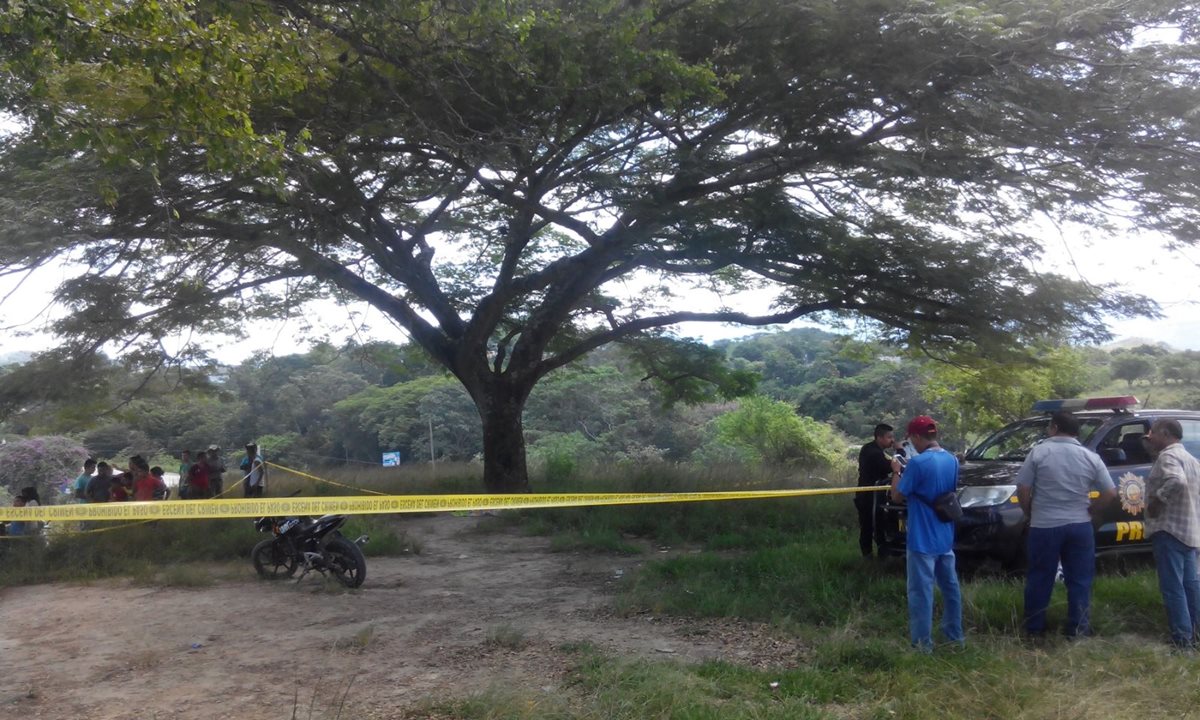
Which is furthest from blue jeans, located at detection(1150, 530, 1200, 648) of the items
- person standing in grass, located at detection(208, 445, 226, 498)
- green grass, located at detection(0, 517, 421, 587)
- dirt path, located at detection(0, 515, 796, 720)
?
person standing in grass, located at detection(208, 445, 226, 498)

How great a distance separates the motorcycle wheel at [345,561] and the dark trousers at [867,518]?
4819 mm

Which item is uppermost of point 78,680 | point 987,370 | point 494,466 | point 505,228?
point 505,228

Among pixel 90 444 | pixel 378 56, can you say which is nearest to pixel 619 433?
pixel 90 444

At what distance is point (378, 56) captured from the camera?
30.5 feet

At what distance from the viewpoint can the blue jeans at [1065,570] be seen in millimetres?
6203

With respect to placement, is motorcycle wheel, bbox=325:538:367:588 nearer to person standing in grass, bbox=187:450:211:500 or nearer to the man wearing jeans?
person standing in grass, bbox=187:450:211:500

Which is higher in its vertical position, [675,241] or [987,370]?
[675,241]

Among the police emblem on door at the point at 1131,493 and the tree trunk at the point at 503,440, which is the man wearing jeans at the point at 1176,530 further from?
the tree trunk at the point at 503,440

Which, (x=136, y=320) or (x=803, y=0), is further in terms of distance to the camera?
(x=136, y=320)

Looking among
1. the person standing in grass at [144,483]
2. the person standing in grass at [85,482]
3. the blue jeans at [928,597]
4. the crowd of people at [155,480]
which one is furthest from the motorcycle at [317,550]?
the person standing in grass at [85,482]

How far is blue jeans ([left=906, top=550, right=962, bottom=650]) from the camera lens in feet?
19.7

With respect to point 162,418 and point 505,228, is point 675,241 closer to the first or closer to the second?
point 505,228

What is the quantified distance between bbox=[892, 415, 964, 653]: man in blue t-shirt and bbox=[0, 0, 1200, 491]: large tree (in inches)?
195

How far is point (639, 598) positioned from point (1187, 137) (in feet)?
23.9
